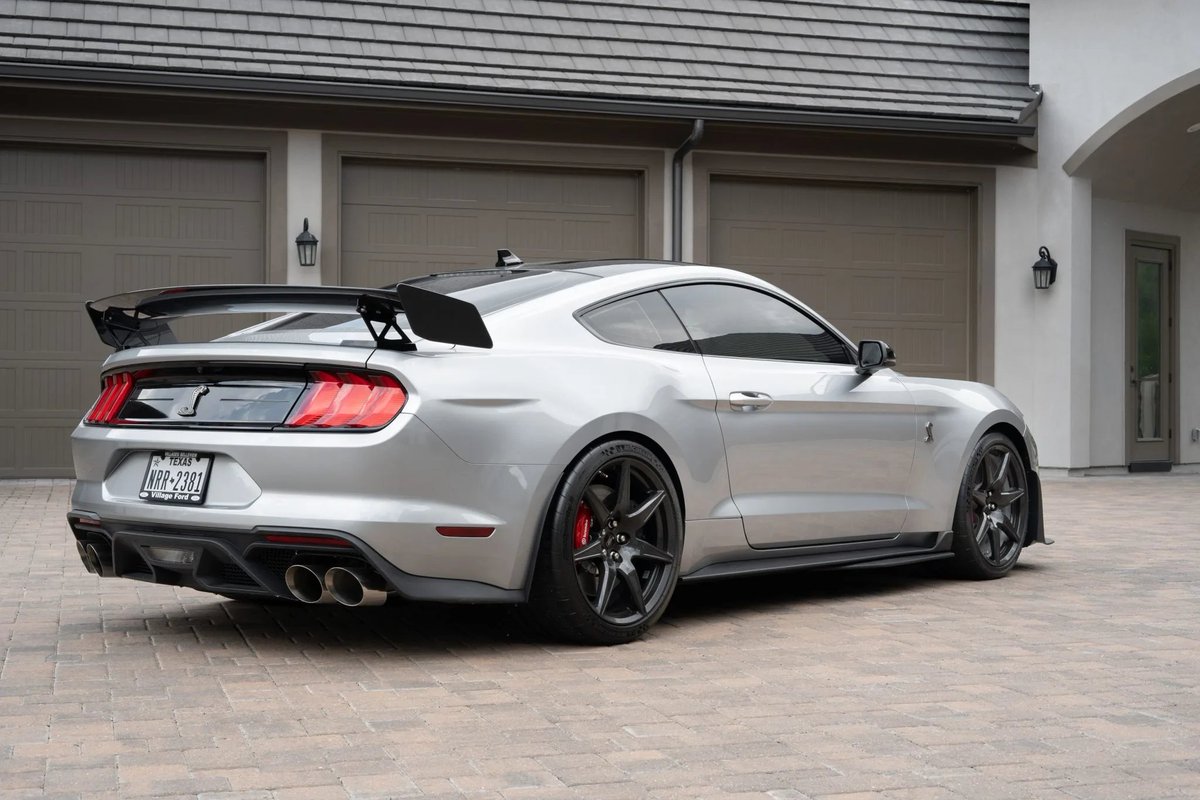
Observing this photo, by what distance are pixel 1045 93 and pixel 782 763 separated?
507 inches

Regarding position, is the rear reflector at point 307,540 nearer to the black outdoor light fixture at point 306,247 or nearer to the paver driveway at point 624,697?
the paver driveway at point 624,697

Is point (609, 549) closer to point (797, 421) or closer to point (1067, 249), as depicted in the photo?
point (797, 421)

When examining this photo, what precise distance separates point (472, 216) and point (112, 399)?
876cm

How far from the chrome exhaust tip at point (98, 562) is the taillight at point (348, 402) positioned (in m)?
0.93

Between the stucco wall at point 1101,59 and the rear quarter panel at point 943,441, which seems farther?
the stucco wall at point 1101,59

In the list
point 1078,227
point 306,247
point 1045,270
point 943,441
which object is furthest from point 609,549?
point 1078,227

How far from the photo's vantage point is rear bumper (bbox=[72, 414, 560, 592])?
4.57m

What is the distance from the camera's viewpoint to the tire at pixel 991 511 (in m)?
6.78

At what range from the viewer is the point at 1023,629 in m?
5.57

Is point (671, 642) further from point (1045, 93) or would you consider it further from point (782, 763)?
point (1045, 93)

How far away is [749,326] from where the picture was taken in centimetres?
600

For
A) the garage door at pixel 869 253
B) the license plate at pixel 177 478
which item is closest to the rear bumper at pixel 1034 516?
the license plate at pixel 177 478

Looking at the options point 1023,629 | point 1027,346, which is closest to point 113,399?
point 1023,629

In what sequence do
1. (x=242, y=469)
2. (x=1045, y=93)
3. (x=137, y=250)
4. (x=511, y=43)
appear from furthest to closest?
(x=1045, y=93) → (x=511, y=43) → (x=137, y=250) → (x=242, y=469)
